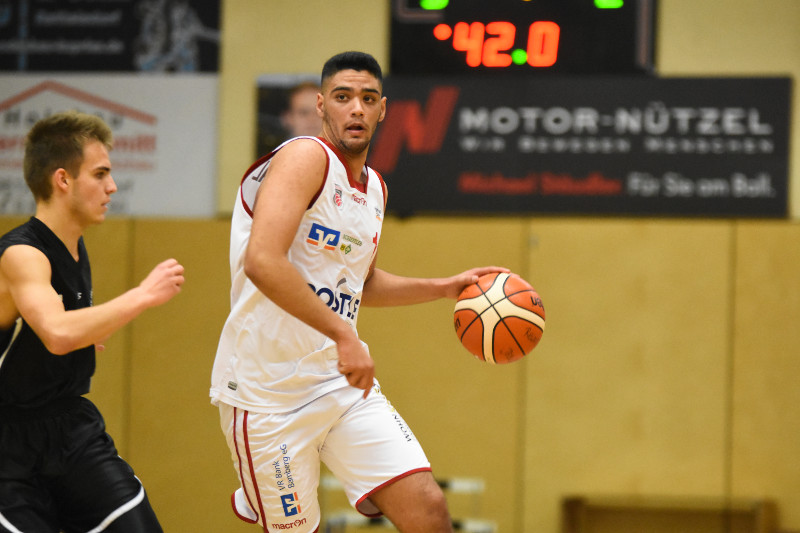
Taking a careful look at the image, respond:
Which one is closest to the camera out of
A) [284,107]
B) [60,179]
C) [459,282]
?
[60,179]

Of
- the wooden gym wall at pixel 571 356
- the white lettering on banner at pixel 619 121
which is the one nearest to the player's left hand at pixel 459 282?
the wooden gym wall at pixel 571 356

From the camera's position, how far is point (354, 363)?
7.94 ft

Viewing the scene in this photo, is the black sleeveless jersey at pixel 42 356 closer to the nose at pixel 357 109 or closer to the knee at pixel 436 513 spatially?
the nose at pixel 357 109

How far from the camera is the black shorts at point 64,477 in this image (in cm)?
248

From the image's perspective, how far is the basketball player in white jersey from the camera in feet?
8.72

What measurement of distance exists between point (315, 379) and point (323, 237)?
1.47 ft

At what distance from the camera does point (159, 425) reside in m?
5.62

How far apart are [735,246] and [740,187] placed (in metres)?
0.38

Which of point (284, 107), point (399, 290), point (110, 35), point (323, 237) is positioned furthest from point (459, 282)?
point (110, 35)

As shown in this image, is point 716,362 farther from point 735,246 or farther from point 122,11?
point 122,11

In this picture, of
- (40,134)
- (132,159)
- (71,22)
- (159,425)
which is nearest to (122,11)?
(71,22)

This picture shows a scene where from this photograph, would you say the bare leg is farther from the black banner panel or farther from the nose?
the black banner panel

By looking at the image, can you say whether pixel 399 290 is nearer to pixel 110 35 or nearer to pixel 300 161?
pixel 300 161

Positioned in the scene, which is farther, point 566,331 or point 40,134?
point 566,331
